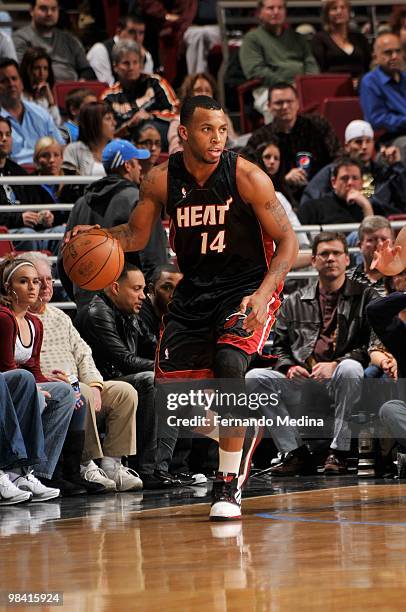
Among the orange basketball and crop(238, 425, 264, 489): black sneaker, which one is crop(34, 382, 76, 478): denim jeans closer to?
the orange basketball

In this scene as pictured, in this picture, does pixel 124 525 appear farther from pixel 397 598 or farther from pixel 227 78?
pixel 227 78

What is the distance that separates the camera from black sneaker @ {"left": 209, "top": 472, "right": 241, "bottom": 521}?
5793 millimetres

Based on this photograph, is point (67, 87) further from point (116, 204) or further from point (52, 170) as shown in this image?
point (116, 204)

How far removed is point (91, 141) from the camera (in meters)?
9.91

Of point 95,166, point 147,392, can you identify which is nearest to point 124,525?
point 147,392

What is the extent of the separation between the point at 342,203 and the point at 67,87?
10.7ft

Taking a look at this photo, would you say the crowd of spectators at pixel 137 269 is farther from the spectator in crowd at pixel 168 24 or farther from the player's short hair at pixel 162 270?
the spectator in crowd at pixel 168 24

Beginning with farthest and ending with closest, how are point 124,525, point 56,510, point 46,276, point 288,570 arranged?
point 46,276 → point 56,510 → point 124,525 → point 288,570

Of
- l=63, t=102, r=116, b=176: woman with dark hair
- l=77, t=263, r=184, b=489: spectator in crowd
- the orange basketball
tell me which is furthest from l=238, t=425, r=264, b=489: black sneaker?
l=63, t=102, r=116, b=176: woman with dark hair

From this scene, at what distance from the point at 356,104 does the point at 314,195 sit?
7.59 ft

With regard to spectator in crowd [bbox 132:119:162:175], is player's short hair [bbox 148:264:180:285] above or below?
below

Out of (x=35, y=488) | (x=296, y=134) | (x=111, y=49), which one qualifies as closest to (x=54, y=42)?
(x=111, y=49)

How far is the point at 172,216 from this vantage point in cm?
625

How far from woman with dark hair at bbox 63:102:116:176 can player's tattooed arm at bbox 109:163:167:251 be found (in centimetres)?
329
